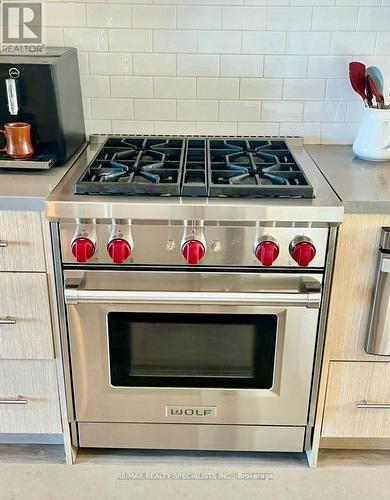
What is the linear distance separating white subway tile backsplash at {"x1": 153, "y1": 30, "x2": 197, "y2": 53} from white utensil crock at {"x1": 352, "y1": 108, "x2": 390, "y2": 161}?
0.65 meters

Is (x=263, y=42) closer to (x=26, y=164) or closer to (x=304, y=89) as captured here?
(x=304, y=89)

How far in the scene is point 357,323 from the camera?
5.29ft

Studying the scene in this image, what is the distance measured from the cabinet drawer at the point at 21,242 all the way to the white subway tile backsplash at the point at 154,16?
2.79 feet

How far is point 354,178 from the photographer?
5.44 ft

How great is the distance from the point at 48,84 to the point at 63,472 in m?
1.23

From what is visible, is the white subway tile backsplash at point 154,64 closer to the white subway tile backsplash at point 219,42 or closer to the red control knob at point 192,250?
the white subway tile backsplash at point 219,42

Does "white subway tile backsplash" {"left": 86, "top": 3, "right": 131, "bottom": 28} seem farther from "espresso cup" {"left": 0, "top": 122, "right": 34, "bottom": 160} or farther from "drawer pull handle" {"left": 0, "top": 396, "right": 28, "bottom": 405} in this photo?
"drawer pull handle" {"left": 0, "top": 396, "right": 28, "bottom": 405}

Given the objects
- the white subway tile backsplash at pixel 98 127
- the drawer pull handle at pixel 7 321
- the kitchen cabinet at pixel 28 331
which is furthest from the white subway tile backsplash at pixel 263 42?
the drawer pull handle at pixel 7 321

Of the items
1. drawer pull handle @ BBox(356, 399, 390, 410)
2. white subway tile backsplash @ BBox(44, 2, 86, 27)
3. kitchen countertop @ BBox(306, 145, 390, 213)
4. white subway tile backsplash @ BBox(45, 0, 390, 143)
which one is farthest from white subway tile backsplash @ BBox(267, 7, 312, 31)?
drawer pull handle @ BBox(356, 399, 390, 410)

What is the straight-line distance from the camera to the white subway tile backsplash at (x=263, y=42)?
6.28 feet

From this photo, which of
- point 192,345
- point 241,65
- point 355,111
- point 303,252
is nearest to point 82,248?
point 192,345

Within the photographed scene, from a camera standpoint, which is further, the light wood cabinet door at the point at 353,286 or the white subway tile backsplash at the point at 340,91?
the white subway tile backsplash at the point at 340,91

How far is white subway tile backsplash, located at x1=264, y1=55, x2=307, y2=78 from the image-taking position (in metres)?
1.94

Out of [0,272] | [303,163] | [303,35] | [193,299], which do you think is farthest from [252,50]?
[0,272]
